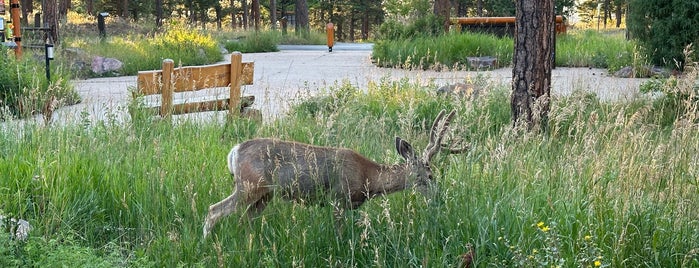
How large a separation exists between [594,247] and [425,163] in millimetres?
1272

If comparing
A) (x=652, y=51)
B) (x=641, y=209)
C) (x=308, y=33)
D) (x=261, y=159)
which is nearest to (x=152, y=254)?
(x=261, y=159)

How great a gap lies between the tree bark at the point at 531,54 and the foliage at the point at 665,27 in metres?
9.52

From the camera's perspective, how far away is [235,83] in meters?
9.16

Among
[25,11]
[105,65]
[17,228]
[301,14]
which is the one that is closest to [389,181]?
[17,228]

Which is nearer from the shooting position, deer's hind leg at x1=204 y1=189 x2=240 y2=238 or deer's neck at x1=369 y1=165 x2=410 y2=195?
deer's hind leg at x1=204 y1=189 x2=240 y2=238

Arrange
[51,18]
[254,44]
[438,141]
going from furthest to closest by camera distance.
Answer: [254,44] < [51,18] < [438,141]

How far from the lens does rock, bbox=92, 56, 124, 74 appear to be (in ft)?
63.9

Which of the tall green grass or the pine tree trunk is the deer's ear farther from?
the pine tree trunk

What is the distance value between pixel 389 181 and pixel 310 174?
589mm

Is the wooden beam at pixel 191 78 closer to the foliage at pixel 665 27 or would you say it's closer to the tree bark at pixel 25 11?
the foliage at pixel 665 27

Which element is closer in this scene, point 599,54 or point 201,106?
point 201,106

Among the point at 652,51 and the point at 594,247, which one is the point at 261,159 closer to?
the point at 594,247

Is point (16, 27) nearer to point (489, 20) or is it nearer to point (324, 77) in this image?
point (324, 77)

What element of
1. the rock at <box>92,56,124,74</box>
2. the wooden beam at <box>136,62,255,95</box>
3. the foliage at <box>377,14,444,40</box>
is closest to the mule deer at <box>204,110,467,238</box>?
the wooden beam at <box>136,62,255,95</box>
